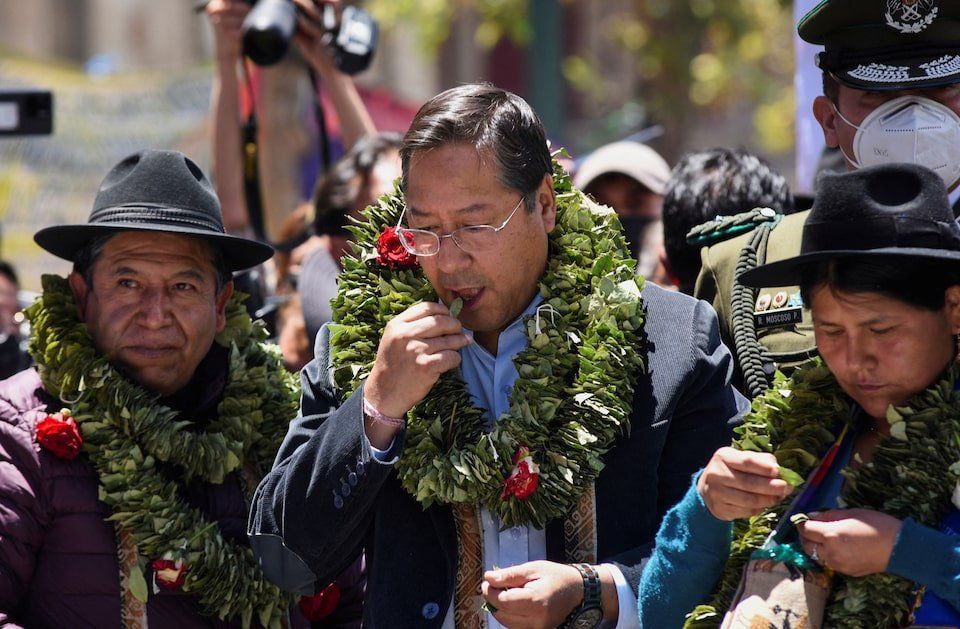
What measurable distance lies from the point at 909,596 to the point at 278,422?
6.41 feet

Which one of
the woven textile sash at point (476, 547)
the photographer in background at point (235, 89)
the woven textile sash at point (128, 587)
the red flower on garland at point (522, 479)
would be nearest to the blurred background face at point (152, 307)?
the woven textile sash at point (128, 587)

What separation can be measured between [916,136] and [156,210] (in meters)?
2.04

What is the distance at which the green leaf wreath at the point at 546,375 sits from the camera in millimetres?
3061

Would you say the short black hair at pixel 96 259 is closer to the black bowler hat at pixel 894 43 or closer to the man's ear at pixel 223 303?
the man's ear at pixel 223 303

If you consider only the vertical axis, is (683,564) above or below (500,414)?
below

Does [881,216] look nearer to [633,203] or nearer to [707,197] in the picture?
[707,197]

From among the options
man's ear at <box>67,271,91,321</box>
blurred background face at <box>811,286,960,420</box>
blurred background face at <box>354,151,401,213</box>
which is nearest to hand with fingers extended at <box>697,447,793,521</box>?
blurred background face at <box>811,286,960,420</box>

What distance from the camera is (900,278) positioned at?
2584 mm

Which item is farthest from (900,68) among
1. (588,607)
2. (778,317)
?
(588,607)

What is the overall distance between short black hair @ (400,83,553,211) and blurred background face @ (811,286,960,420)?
82 centimetres

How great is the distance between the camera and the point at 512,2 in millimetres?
16797

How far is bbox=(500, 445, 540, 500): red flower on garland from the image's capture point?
3027 millimetres

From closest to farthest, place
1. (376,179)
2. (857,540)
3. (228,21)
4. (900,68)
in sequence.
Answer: (857,540), (900,68), (376,179), (228,21)

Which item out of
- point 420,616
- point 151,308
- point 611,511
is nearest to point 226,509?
point 151,308
